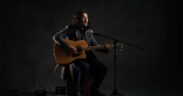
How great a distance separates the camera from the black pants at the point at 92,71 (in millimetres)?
5059

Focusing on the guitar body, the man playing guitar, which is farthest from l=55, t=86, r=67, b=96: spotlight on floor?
the guitar body

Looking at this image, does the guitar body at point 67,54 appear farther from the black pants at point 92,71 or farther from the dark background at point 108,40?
the dark background at point 108,40

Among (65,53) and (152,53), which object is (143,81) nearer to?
(152,53)

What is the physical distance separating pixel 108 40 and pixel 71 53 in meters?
1.75

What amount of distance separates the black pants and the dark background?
91 centimetres

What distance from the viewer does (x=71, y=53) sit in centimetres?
516

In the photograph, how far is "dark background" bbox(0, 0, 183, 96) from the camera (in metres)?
6.40

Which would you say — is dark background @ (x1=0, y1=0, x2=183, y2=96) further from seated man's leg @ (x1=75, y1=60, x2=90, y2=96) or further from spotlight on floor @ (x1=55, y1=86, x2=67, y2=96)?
seated man's leg @ (x1=75, y1=60, x2=90, y2=96)

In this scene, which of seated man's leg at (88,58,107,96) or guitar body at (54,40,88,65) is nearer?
guitar body at (54,40,88,65)

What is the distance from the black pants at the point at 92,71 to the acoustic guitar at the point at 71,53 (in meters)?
0.09

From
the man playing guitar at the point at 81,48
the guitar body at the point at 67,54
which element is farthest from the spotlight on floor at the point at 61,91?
the guitar body at the point at 67,54

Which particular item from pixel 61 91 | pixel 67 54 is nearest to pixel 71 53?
pixel 67 54

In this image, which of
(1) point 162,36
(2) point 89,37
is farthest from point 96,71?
(1) point 162,36

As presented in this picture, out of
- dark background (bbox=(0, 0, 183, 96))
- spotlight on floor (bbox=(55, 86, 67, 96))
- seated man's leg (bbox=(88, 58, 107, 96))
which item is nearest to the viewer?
seated man's leg (bbox=(88, 58, 107, 96))
